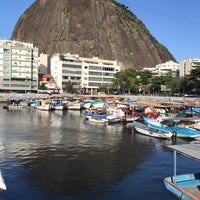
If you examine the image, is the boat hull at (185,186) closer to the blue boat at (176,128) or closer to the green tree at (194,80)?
the blue boat at (176,128)

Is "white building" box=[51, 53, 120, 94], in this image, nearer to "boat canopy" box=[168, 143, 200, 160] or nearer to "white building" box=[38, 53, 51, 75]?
"white building" box=[38, 53, 51, 75]

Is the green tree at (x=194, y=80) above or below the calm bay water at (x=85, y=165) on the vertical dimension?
above

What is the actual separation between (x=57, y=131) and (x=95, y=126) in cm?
983

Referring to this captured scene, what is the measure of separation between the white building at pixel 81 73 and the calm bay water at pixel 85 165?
380ft

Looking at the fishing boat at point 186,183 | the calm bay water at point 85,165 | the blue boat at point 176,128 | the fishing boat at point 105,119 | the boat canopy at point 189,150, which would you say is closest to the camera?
the fishing boat at point 186,183

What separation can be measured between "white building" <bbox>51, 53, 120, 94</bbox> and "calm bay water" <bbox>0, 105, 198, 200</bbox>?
115778 mm

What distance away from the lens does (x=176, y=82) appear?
429 ft

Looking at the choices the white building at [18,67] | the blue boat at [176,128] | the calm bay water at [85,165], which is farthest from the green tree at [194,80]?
the white building at [18,67]

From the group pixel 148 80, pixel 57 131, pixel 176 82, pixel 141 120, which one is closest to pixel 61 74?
pixel 148 80

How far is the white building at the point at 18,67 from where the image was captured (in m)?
148

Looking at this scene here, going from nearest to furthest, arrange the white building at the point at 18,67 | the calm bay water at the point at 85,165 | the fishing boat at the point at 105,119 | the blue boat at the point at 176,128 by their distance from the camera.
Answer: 1. the calm bay water at the point at 85,165
2. the blue boat at the point at 176,128
3. the fishing boat at the point at 105,119
4. the white building at the point at 18,67

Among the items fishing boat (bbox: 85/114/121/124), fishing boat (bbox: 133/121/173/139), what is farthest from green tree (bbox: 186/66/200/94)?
fishing boat (bbox: 133/121/173/139)

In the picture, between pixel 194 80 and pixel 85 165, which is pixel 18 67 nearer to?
pixel 194 80

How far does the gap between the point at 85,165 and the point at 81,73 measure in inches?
5472
